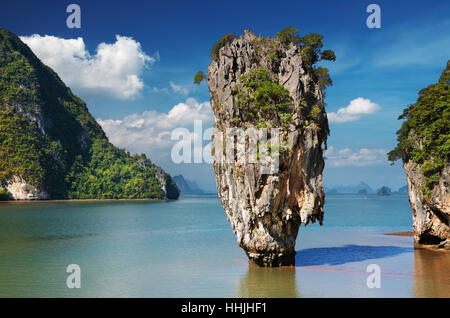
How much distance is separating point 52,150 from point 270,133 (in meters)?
120

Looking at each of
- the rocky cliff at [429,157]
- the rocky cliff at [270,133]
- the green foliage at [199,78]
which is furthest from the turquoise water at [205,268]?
the green foliage at [199,78]

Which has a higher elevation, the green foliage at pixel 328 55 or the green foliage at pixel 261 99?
the green foliage at pixel 328 55

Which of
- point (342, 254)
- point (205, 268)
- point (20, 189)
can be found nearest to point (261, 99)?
point (205, 268)

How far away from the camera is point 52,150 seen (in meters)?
123

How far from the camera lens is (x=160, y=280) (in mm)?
18281

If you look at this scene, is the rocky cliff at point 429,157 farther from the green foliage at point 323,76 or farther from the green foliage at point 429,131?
the green foliage at point 323,76

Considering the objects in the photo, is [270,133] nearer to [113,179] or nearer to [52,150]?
[52,150]

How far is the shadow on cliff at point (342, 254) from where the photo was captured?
861 inches

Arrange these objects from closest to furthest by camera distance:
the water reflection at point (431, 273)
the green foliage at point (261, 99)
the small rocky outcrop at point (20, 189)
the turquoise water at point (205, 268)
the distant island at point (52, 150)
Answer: the water reflection at point (431, 273)
the turquoise water at point (205, 268)
the green foliage at point (261, 99)
the small rocky outcrop at point (20, 189)
the distant island at point (52, 150)

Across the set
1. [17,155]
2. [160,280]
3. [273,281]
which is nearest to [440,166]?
[273,281]

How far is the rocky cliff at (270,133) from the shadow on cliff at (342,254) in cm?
324

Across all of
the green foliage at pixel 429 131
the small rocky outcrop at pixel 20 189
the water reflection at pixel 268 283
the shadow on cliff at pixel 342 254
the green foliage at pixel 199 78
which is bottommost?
the shadow on cliff at pixel 342 254
